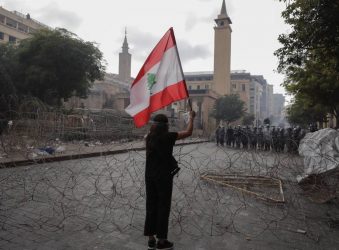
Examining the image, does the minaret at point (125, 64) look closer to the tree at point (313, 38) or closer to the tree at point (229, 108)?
the tree at point (229, 108)

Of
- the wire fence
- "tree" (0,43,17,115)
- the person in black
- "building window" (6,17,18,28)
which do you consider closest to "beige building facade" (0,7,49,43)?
"building window" (6,17,18,28)

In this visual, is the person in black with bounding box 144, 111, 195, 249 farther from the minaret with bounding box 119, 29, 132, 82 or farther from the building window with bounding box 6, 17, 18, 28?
the minaret with bounding box 119, 29, 132, 82

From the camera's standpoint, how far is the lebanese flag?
14.0ft

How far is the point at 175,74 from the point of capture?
432 cm

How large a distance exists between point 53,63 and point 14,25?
36.8 metres

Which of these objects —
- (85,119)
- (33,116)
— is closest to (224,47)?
(85,119)

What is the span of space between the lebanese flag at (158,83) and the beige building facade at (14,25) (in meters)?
50.2

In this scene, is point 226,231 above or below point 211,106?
below

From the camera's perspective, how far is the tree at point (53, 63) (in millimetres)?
23938

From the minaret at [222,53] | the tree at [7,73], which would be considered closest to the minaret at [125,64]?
the minaret at [222,53]

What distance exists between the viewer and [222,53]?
220ft

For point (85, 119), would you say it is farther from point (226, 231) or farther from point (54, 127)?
point (226, 231)

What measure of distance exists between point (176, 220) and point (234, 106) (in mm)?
46935

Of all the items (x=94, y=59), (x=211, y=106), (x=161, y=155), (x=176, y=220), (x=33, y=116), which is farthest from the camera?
(x=211, y=106)
